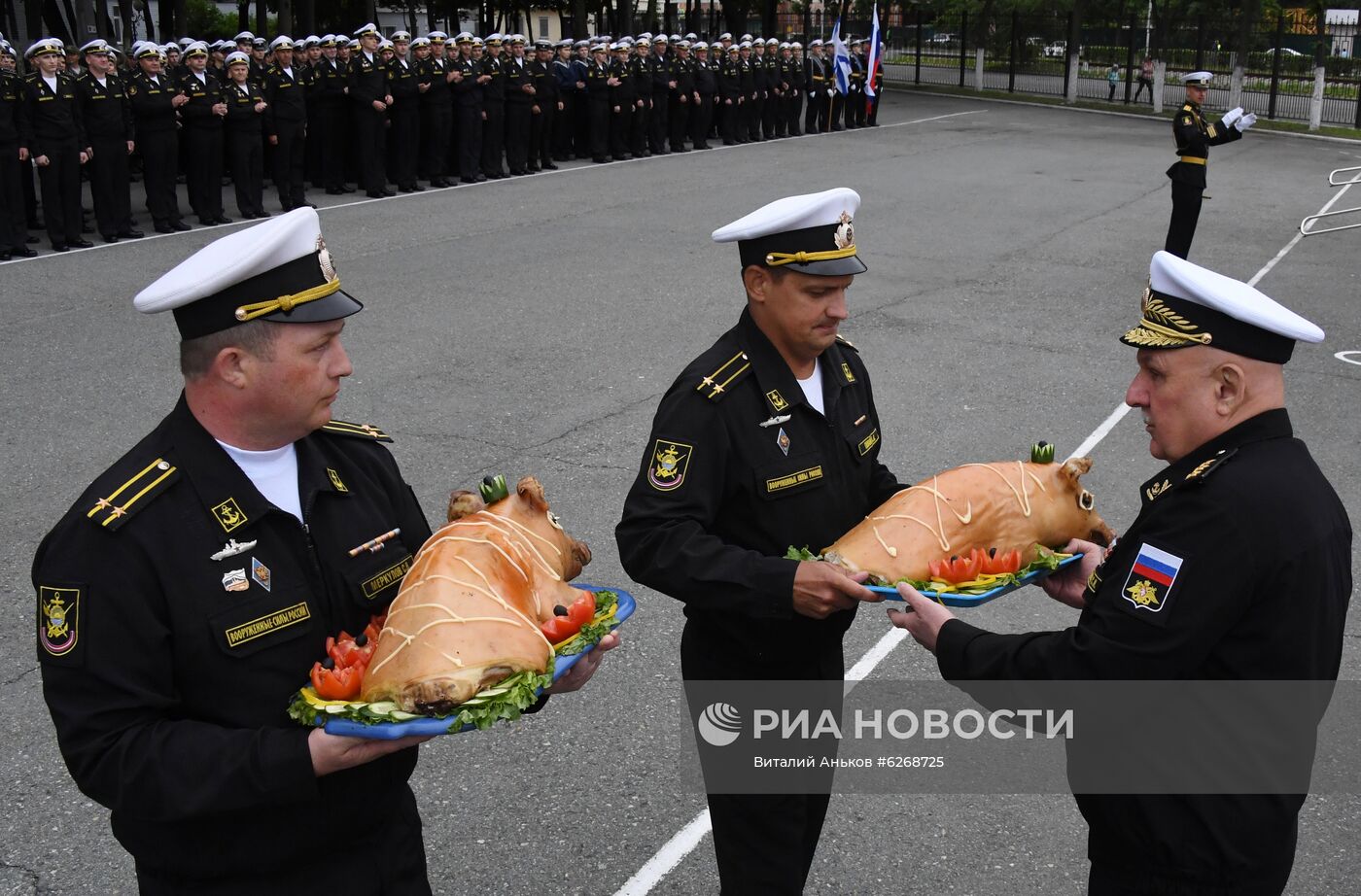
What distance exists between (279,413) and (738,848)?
1.84m

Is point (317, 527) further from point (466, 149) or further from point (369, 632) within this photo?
point (466, 149)

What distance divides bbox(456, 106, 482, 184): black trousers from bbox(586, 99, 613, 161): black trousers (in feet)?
11.0

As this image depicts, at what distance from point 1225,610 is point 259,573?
1.97 meters

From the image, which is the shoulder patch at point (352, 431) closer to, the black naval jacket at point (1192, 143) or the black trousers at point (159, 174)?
the black naval jacket at point (1192, 143)

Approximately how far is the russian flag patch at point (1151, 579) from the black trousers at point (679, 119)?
22.9 metres

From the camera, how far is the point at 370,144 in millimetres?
17969

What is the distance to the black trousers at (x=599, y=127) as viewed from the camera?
73.7 ft

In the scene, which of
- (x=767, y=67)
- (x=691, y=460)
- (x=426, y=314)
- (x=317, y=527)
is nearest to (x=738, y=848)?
(x=691, y=460)

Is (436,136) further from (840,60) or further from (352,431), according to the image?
(352,431)

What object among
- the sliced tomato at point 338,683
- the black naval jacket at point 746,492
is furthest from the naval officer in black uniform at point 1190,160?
the sliced tomato at point 338,683

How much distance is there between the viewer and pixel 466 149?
64.1 feet

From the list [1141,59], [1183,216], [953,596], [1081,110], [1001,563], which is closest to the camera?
[953,596]

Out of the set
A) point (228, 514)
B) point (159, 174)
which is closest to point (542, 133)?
point (159, 174)

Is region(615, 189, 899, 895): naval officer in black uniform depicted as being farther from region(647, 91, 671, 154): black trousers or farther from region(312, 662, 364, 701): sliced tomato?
region(647, 91, 671, 154): black trousers
